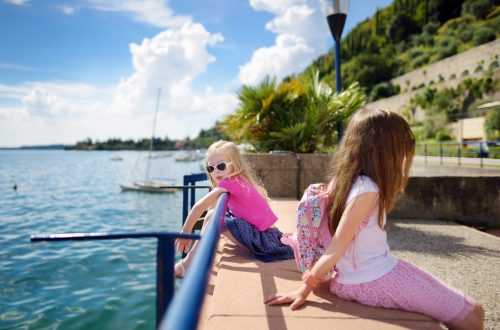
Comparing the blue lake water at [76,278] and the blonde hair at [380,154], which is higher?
the blonde hair at [380,154]

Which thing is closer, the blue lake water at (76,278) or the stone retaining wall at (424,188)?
the stone retaining wall at (424,188)

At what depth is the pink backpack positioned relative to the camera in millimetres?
2148

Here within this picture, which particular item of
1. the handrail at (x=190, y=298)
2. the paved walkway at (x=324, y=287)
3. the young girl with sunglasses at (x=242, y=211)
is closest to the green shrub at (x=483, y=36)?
the paved walkway at (x=324, y=287)

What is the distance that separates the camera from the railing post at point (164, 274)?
142 centimetres

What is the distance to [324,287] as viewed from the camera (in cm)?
222

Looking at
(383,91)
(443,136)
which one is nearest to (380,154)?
(443,136)

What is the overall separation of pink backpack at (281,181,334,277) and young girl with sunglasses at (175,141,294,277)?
76 centimetres

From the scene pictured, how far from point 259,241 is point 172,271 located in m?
1.62

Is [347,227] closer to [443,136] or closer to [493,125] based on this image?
[493,125]

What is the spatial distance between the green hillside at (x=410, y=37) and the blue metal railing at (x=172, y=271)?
4468cm

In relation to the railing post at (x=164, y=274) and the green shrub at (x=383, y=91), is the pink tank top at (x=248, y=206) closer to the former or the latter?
the railing post at (x=164, y=274)

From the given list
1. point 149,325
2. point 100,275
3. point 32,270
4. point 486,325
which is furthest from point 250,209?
point 32,270

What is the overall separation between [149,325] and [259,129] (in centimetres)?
409

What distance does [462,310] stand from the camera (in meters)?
1.79
